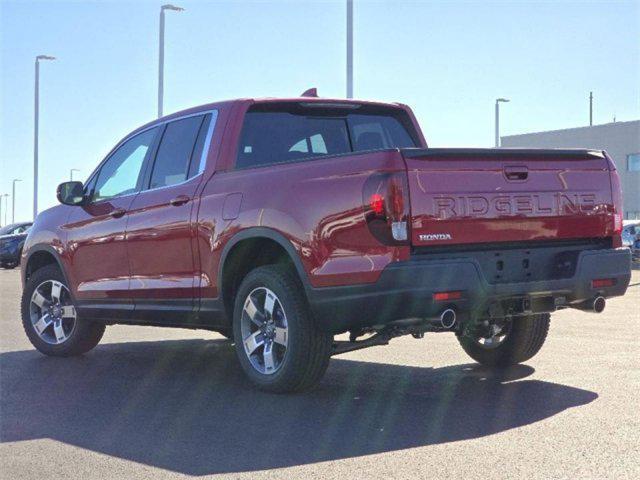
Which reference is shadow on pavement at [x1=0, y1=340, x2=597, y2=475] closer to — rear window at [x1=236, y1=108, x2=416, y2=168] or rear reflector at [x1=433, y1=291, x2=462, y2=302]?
rear reflector at [x1=433, y1=291, x2=462, y2=302]

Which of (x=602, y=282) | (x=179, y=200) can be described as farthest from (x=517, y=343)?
(x=179, y=200)

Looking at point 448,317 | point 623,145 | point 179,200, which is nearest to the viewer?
point 448,317

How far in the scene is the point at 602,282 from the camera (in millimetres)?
6699

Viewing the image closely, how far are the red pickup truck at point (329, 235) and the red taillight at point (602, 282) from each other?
1cm

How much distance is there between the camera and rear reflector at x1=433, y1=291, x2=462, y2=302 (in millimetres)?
5953

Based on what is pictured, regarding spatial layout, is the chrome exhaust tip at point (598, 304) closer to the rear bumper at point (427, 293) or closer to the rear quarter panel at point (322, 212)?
the rear bumper at point (427, 293)

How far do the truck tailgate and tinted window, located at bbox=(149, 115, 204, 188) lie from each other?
234 centimetres

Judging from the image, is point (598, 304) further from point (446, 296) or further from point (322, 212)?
point (322, 212)

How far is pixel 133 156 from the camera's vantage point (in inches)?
336

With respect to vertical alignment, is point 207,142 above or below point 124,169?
above

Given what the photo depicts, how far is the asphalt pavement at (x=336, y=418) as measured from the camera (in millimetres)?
4766

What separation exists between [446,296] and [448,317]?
13cm

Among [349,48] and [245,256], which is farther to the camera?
[349,48]

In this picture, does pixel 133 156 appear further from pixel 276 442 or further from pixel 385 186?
pixel 276 442
